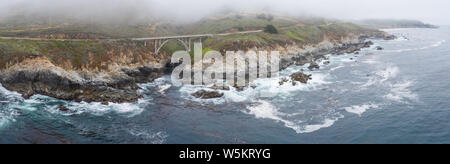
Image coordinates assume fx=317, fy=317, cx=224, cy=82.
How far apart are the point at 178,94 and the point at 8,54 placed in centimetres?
4255

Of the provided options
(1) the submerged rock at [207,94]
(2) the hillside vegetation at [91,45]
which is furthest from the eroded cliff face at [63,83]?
(1) the submerged rock at [207,94]

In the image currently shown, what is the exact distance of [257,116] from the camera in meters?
61.1

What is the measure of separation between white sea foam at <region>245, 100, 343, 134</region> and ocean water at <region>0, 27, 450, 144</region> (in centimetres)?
17

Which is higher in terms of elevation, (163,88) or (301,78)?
(301,78)

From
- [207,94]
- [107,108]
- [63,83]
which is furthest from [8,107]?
[207,94]

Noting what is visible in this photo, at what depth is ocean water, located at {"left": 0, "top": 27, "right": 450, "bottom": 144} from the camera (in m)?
50.4

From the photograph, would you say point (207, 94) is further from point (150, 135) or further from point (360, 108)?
point (360, 108)

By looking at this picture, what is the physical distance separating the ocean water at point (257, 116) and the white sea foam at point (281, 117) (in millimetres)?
172

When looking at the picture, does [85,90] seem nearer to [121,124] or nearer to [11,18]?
[121,124]

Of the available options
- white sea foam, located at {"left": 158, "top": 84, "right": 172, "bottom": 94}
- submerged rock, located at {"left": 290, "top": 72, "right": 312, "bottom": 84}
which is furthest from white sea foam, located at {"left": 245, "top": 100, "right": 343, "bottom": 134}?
white sea foam, located at {"left": 158, "top": 84, "right": 172, "bottom": 94}

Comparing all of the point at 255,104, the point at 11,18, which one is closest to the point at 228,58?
the point at 255,104

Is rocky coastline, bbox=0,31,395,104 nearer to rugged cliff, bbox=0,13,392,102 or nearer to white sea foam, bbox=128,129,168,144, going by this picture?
Answer: rugged cliff, bbox=0,13,392,102

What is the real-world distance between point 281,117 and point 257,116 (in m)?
4.56

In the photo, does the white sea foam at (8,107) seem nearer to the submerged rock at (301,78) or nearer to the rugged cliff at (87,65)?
the rugged cliff at (87,65)
